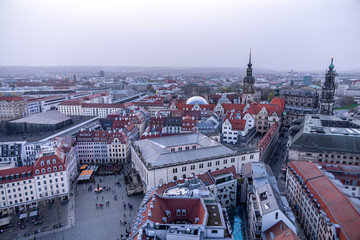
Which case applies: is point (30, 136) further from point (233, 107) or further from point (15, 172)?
point (233, 107)

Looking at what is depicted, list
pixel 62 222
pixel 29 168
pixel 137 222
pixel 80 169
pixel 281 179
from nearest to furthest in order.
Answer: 1. pixel 137 222
2. pixel 62 222
3. pixel 29 168
4. pixel 281 179
5. pixel 80 169

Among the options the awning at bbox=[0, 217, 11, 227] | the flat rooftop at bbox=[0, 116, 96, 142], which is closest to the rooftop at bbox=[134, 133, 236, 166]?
the awning at bbox=[0, 217, 11, 227]

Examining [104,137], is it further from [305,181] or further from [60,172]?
[305,181]

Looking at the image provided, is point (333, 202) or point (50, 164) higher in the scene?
point (333, 202)

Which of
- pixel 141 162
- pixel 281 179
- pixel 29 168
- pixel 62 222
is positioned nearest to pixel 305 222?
pixel 281 179

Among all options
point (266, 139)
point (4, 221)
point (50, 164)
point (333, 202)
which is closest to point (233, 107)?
point (266, 139)

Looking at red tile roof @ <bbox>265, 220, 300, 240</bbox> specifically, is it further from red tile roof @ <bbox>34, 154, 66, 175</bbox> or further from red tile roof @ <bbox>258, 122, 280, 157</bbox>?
red tile roof @ <bbox>34, 154, 66, 175</bbox>
